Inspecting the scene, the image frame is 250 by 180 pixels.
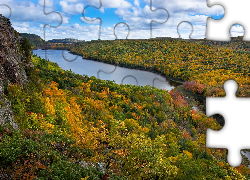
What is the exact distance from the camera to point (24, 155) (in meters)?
7.77

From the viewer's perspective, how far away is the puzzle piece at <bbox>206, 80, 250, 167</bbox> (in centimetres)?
518

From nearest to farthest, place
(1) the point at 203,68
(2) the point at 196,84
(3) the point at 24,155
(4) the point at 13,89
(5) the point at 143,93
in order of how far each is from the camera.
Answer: (3) the point at 24,155 → (4) the point at 13,89 → (5) the point at 143,93 → (2) the point at 196,84 → (1) the point at 203,68

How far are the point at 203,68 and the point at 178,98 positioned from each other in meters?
50.9

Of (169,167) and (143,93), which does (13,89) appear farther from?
(143,93)

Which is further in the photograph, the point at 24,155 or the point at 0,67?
the point at 0,67

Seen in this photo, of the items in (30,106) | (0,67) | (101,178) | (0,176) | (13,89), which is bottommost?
(101,178)

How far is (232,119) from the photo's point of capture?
527cm

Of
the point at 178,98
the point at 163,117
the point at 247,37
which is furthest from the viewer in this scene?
the point at 178,98

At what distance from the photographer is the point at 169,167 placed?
38.0ft

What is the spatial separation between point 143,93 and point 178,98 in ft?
49.2

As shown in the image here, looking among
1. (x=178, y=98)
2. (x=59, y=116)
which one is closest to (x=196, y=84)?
(x=178, y=98)

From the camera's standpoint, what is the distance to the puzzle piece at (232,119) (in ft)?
17.0

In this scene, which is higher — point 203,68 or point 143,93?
point 203,68

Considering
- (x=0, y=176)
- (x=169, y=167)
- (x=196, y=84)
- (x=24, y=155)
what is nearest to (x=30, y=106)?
(x=24, y=155)
